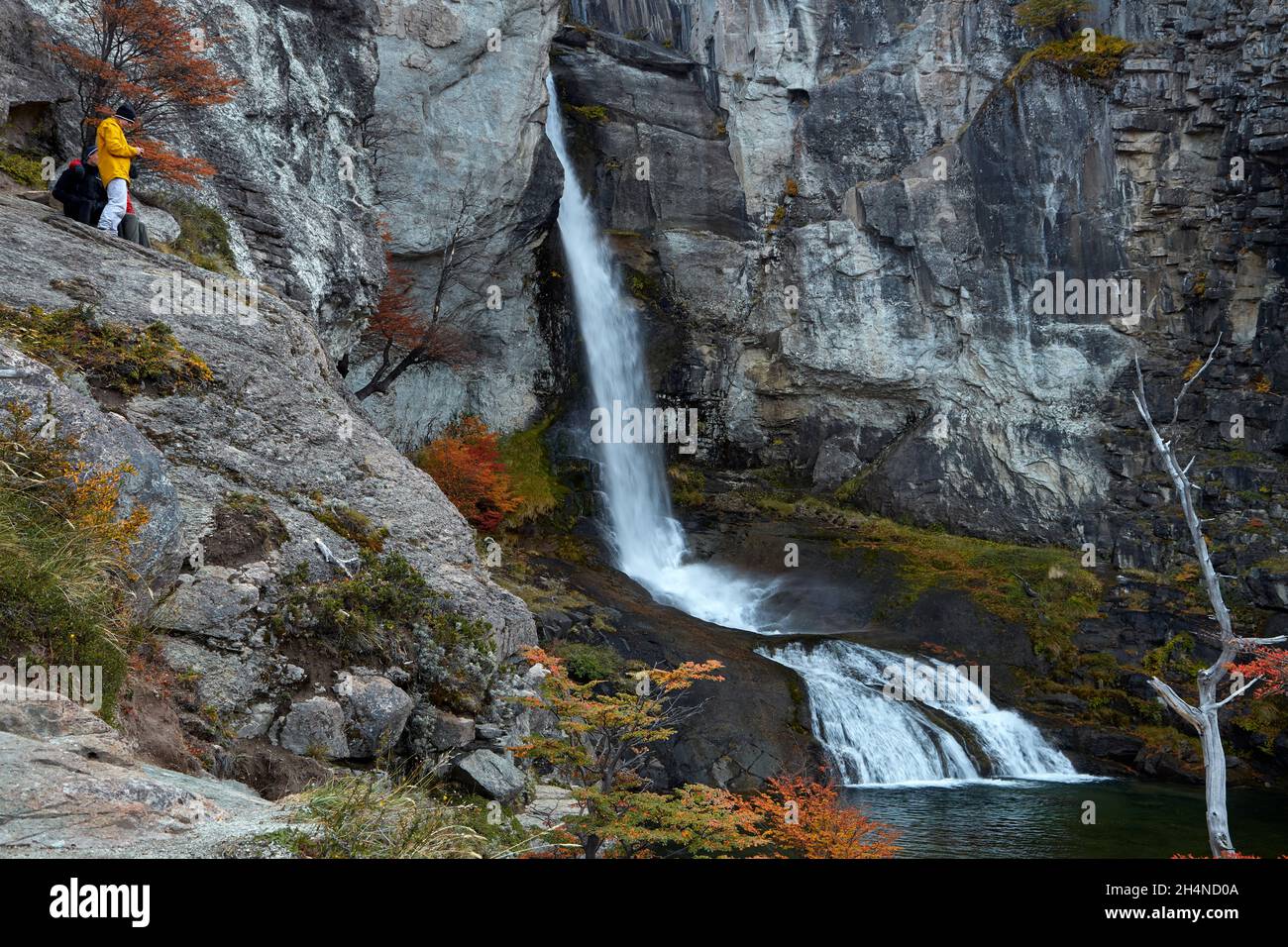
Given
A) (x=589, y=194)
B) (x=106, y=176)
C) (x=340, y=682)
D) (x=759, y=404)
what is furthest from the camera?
(x=759, y=404)

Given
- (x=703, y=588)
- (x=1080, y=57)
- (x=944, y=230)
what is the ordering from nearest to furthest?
(x=703, y=588) → (x=1080, y=57) → (x=944, y=230)

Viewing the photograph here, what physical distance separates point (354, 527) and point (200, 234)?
7793 mm

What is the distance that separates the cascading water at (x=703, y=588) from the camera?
64.8 feet

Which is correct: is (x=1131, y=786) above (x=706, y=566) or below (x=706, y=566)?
below

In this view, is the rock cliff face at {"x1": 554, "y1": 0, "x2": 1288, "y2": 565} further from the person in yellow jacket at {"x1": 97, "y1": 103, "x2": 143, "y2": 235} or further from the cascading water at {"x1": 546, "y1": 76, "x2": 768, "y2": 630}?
the person in yellow jacket at {"x1": 97, "y1": 103, "x2": 143, "y2": 235}

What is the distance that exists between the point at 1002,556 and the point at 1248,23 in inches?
681

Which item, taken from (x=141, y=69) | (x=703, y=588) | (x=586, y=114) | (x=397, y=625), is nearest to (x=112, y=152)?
(x=141, y=69)

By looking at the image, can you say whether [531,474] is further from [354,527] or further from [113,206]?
[354,527]

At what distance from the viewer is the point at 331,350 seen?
20.9m

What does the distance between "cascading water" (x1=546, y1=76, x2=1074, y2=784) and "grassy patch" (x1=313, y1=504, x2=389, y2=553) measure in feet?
37.7

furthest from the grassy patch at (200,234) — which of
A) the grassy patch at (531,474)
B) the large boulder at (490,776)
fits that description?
the grassy patch at (531,474)

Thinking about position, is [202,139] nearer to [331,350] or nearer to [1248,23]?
[331,350]

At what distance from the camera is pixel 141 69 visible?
1534 cm
